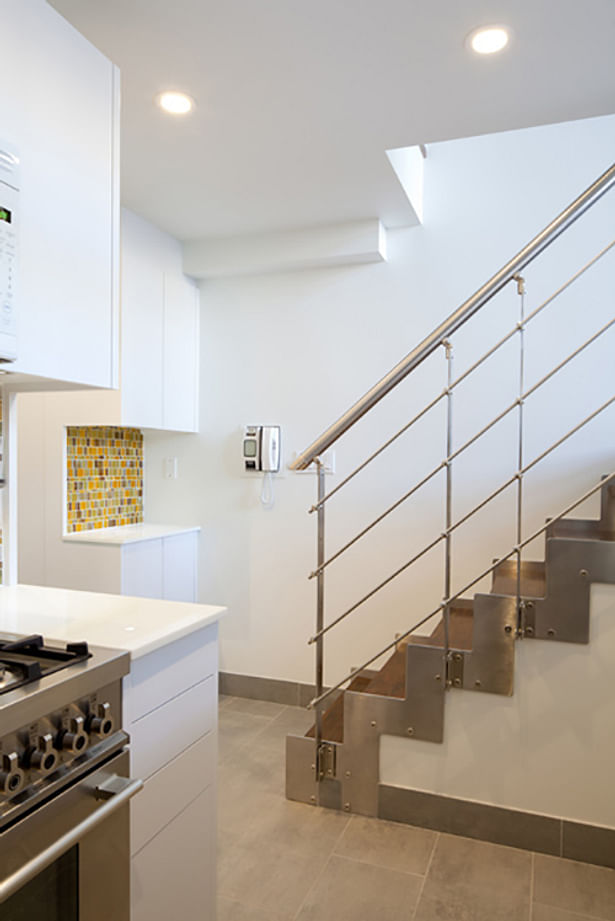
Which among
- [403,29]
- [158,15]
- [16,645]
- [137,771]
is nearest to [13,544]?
[16,645]

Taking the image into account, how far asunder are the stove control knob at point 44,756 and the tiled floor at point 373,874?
111 cm

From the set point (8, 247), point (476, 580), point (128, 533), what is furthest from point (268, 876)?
point (8, 247)

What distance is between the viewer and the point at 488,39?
1.78 metres

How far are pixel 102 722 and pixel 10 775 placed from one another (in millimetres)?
223

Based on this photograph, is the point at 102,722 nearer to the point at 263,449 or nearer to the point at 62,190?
the point at 62,190

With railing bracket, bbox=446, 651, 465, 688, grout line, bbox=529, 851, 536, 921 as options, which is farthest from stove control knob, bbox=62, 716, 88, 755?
grout line, bbox=529, 851, 536, 921

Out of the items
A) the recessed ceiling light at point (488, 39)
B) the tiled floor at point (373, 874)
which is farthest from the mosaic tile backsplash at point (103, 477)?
the recessed ceiling light at point (488, 39)

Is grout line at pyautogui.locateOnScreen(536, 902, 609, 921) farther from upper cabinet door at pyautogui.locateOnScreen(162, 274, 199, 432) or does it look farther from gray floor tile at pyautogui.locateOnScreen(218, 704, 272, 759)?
upper cabinet door at pyautogui.locateOnScreen(162, 274, 199, 432)

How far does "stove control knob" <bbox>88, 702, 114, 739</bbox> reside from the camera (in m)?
1.18

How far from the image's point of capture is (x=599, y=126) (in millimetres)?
2865

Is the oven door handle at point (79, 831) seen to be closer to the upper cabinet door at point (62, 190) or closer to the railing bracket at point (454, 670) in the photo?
the upper cabinet door at point (62, 190)

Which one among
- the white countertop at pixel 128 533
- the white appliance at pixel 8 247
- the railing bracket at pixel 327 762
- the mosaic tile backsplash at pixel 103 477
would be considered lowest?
the railing bracket at pixel 327 762

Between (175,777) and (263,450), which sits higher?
(263,450)

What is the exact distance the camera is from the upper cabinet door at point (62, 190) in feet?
4.46
